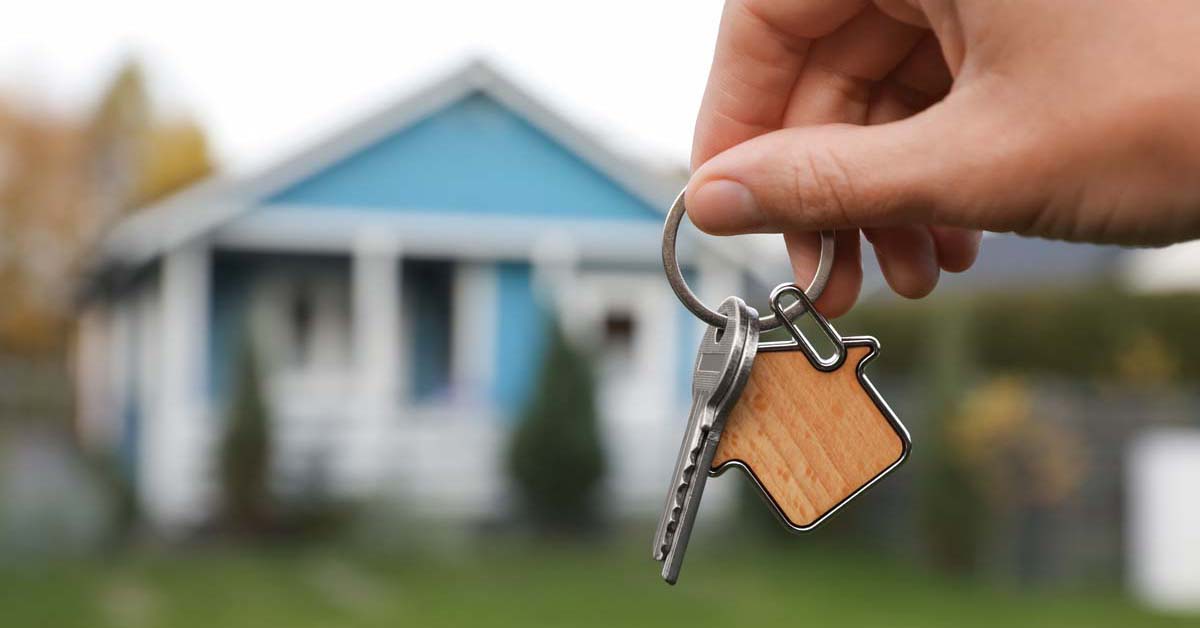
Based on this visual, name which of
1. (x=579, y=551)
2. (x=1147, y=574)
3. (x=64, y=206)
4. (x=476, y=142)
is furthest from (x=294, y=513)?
(x=64, y=206)

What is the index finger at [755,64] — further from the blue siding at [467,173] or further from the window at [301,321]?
the window at [301,321]

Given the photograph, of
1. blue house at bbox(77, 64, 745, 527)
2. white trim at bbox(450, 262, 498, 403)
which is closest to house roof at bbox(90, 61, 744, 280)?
blue house at bbox(77, 64, 745, 527)

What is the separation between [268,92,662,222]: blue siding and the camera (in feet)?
45.5

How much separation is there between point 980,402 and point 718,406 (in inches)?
347

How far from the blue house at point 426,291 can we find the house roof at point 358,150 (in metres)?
0.03

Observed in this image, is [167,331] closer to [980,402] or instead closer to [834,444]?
[980,402]

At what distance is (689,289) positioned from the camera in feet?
3.83

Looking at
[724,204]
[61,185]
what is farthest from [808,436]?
[61,185]

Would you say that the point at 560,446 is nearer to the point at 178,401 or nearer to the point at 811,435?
the point at 178,401

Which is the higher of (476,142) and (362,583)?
(476,142)

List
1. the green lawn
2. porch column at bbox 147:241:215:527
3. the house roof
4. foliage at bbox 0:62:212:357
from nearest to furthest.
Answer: the green lawn → porch column at bbox 147:241:215:527 → the house roof → foliage at bbox 0:62:212:357

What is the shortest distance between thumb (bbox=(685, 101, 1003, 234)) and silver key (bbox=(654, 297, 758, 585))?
97 millimetres

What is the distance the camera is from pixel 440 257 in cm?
1438

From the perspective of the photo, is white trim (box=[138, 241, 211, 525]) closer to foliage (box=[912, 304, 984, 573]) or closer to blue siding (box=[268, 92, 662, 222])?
blue siding (box=[268, 92, 662, 222])
